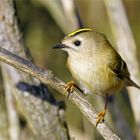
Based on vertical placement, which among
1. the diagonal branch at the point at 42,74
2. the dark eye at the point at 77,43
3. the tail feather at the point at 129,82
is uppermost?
the dark eye at the point at 77,43

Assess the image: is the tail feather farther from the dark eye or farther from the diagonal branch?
the diagonal branch

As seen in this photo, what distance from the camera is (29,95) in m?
3.50

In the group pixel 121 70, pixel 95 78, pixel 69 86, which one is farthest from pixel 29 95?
pixel 121 70

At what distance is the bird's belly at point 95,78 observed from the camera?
3474 millimetres

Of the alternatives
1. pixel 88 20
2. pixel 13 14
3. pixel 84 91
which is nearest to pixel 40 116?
pixel 84 91

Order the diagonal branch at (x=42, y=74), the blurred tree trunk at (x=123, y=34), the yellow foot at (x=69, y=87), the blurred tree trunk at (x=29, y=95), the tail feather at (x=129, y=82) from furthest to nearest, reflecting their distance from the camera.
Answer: the tail feather at (x=129, y=82)
the blurred tree trunk at (x=123, y=34)
the blurred tree trunk at (x=29, y=95)
the yellow foot at (x=69, y=87)
the diagonal branch at (x=42, y=74)

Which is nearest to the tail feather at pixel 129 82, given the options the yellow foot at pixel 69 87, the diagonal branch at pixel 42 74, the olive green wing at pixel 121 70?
the olive green wing at pixel 121 70

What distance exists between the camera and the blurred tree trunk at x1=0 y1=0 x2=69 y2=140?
11.2 feet

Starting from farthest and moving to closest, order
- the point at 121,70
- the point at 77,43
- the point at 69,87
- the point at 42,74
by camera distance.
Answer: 1. the point at 121,70
2. the point at 77,43
3. the point at 69,87
4. the point at 42,74

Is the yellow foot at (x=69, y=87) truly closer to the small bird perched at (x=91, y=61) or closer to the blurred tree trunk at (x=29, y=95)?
the small bird perched at (x=91, y=61)

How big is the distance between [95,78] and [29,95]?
1.45ft

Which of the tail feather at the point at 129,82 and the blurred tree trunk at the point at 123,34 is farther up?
the blurred tree trunk at the point at 123,34

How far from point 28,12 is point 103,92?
6.39 feet

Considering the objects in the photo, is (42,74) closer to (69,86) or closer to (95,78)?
(69,86)
